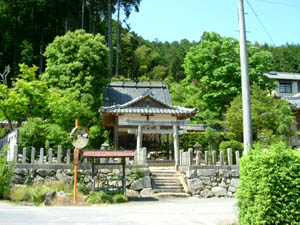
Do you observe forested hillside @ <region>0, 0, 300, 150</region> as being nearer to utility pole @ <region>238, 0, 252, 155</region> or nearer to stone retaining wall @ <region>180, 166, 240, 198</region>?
stone retaining wall @ <region>180, 166, 240, 198</region>

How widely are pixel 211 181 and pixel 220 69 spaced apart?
17405 mm

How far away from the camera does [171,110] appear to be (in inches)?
790

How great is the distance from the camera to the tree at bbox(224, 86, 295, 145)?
19969 millimetres

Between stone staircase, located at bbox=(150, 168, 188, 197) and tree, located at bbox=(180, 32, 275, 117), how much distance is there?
50.1 feet

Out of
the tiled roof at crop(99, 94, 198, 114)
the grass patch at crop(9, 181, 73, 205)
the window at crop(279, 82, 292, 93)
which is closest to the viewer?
the grass patch at crop(9, 181, 73, 205)

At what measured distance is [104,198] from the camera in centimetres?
1216

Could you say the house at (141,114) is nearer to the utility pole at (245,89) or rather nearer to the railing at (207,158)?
the railing at (207,158)

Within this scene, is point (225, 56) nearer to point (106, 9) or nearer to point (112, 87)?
point (112, 87)

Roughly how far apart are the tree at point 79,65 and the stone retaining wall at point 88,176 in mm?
10263

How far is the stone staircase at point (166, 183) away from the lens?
14.5 meters

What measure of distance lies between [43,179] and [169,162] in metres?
9.01

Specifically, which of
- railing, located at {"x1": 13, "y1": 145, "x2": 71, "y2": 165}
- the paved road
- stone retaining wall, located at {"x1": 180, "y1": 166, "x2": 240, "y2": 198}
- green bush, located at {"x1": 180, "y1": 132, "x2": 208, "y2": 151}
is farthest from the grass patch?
green bush, located at {"x1": 180, "y1": 132, "x2": 208, "y2": 151}

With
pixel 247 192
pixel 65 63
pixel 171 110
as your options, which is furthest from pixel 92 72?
pixel 247 192

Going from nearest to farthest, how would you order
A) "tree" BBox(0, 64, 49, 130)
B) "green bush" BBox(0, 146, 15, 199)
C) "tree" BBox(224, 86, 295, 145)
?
"green bush" BBox(0, 146, 15, 199) < "tree" BBox(0, 64, 49, 130) < "tree" BBox(224, 86, 295, 145)
